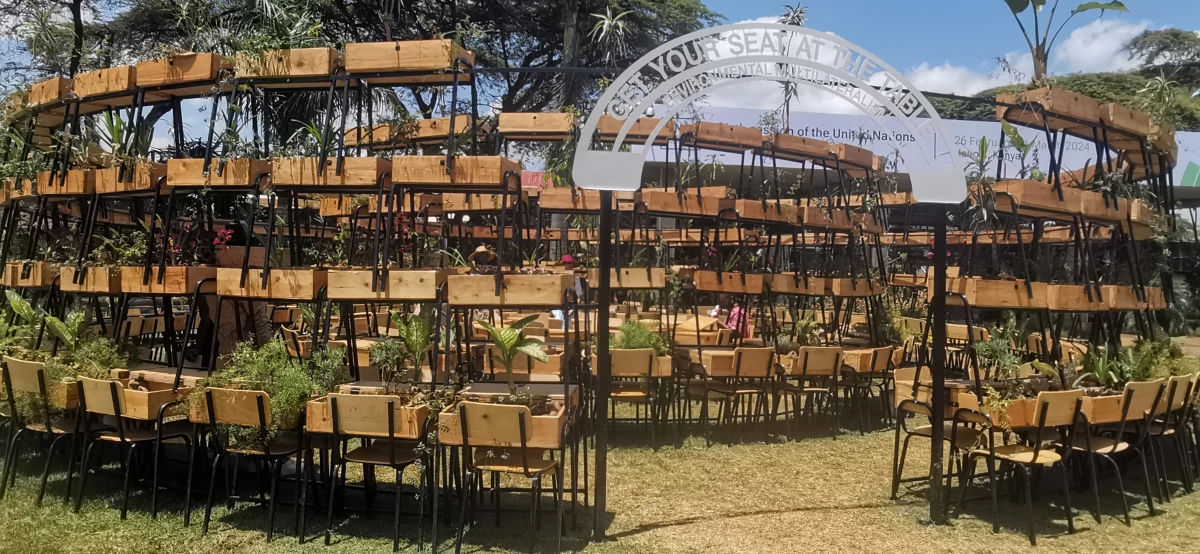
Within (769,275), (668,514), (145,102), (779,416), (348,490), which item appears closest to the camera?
(668,514)

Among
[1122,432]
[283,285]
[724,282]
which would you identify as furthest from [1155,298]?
[283,285]

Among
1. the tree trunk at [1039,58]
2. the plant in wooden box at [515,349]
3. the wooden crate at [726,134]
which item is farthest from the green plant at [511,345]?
the tree trunk at [1039,58]

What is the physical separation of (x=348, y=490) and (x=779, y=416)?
498 centimetres

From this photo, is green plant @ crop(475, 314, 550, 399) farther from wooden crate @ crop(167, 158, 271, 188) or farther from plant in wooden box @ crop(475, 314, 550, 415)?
wooden crate @ crop(167, 158, 271, 188)

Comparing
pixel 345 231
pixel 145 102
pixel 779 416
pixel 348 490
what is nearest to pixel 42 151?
pixel 145 102

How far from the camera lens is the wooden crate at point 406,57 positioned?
17.4 feet

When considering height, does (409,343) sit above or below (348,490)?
above

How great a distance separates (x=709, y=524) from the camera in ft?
16.6

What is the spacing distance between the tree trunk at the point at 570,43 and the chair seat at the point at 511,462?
16061 millimetres

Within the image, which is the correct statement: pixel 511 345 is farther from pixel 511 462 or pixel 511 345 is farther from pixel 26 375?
pixel 26 375

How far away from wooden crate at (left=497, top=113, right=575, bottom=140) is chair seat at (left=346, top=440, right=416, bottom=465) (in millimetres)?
4553

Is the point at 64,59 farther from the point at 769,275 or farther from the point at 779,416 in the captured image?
the point at 779,416

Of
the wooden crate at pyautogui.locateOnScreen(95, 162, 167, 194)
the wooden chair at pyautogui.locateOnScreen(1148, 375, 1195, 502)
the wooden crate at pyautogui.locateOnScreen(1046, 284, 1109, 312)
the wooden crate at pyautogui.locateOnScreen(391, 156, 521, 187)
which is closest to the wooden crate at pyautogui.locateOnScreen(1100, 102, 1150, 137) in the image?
the wooden crate at pyautogui.locateOnScreen(1046, 284, 1109, 312)

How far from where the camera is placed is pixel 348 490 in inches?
221
